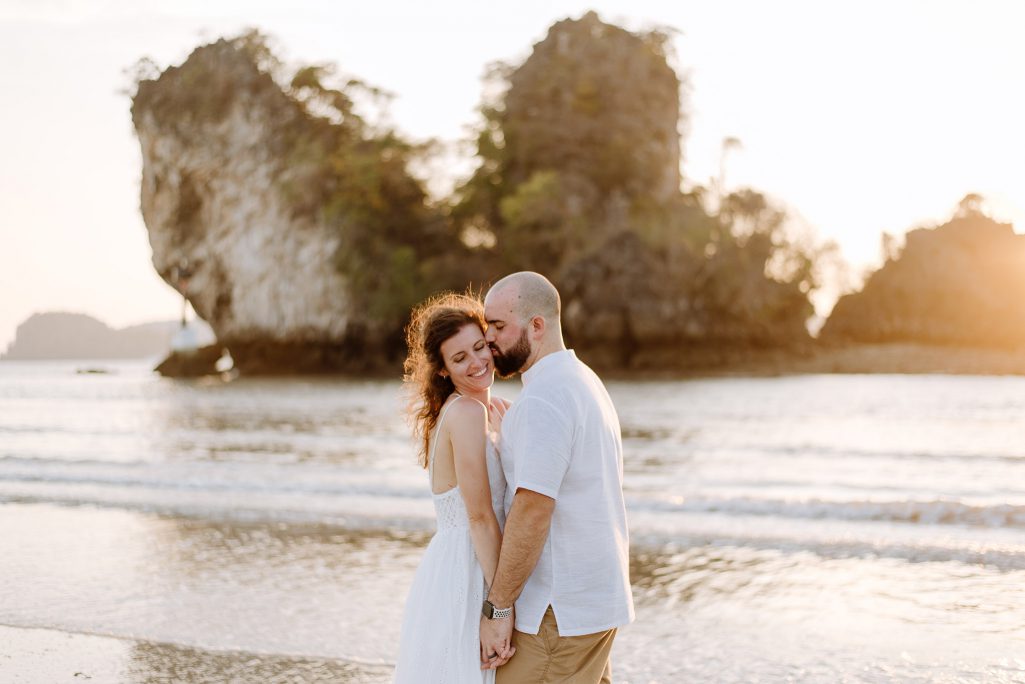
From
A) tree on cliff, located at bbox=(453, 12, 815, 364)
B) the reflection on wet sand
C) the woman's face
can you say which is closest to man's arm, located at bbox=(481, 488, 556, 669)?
the woman's face

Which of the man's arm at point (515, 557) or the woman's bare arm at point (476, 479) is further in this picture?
the woman's bare arm at point (476, 479)

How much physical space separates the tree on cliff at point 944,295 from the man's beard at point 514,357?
172 ft

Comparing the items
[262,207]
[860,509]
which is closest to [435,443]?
[860,509]

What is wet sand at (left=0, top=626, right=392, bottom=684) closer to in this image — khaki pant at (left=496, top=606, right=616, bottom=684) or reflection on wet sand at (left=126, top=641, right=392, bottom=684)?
reflection on wet sand at (left=126, top=641, right=392, bottom=684)

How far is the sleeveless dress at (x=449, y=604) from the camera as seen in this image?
277 cm

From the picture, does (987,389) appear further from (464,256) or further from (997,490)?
(464,256)

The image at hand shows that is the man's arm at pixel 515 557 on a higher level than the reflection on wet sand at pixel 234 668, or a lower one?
higher

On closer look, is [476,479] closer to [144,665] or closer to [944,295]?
[144,665]

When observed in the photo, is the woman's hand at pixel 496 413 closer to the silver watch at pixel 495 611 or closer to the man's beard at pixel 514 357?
the man's beard at pixel 514 357

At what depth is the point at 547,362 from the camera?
262 centimetres

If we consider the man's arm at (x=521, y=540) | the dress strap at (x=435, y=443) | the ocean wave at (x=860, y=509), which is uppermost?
the dress strap at (x=435, y=443)

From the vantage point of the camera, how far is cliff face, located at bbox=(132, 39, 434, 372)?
157ft

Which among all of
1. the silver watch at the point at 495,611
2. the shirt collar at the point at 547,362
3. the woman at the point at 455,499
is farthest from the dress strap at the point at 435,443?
the silver watch at the point at 495,611

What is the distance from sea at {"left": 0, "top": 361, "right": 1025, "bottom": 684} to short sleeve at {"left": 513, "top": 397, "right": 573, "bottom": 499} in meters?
1.64
